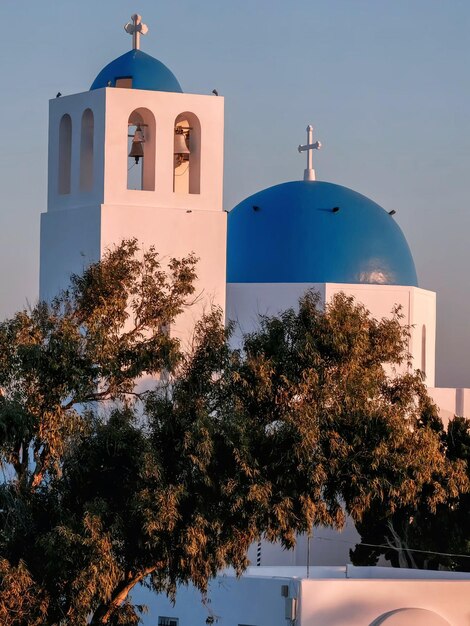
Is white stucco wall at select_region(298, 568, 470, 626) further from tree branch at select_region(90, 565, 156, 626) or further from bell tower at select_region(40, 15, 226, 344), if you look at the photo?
bell tower at select_region(40, 15, 226, 344)

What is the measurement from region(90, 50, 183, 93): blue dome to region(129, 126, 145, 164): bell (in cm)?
65

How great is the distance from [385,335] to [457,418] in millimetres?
7643

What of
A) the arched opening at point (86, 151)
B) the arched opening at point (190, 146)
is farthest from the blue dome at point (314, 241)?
the arched opening at point (86, 151)

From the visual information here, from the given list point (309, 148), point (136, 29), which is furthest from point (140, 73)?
point (309, 148)

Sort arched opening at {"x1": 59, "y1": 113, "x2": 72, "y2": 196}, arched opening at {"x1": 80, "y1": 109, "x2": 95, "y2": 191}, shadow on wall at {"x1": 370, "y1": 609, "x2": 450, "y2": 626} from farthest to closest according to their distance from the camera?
1. arched opening at {"x1": 59, "y1": 113, "x2": 72, "y2": 196}
2. arched opening at {"x1": 80, "y1": 109, "x2": 95, "y2": 191}
3. shadow on wall at {"x1": 370, "y1": 609, "x2": 450, "y2": 626}

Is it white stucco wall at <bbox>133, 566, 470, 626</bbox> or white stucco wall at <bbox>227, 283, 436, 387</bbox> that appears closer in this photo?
white stucco wall at <bbox>133, 566, 470, 626</bbox>

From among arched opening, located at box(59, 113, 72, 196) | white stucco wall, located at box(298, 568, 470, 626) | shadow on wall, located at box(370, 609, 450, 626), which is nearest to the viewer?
white stucco wall, located at box(298, 568, 470, 626)

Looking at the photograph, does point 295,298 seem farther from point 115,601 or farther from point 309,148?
point 115,601

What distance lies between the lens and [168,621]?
70.2 ft

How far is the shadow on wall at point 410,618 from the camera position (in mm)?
19500

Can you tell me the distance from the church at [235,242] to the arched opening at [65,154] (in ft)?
0.07

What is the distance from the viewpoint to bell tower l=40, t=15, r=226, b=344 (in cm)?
2298

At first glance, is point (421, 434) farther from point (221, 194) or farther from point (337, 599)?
point (221, 194)

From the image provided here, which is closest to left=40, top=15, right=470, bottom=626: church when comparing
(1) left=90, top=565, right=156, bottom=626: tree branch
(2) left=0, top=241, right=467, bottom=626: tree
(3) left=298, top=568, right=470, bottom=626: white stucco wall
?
(3) left=298, top=568, right=470, bottom=626: white stucco wall
